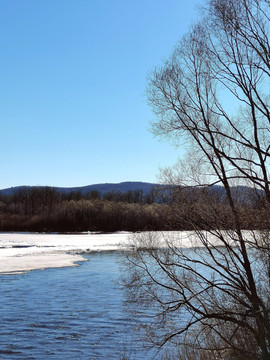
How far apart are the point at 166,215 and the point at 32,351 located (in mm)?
4980

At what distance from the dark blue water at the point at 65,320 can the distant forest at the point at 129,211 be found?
338 cm

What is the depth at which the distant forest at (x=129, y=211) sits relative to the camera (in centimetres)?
921

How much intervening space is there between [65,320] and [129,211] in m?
62.4

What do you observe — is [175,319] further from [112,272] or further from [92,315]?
[112,272]

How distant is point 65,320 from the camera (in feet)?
45.4

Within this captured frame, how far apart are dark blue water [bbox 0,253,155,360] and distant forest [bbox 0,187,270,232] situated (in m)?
3.38

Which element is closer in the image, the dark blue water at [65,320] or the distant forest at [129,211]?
the distant forest at [129,211]

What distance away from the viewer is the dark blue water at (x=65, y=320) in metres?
11.1

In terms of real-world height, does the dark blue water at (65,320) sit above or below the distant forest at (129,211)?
below

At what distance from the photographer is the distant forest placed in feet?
30.2

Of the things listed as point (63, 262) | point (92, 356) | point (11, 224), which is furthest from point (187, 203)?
point (11, 224)

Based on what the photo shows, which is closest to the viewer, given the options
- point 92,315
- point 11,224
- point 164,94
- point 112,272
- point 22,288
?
point 164,94

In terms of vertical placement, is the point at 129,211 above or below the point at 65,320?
above

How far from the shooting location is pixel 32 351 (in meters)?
11.0
